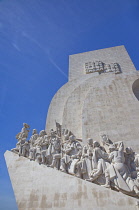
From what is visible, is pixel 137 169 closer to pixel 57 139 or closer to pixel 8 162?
pixel 57 139

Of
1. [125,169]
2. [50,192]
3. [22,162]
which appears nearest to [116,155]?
[125,169]

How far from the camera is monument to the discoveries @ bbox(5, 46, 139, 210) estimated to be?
4734mm

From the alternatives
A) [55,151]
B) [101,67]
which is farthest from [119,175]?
[101,67]

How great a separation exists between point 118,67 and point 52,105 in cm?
546

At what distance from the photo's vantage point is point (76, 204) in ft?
15.3

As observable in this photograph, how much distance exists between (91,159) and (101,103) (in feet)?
10.7

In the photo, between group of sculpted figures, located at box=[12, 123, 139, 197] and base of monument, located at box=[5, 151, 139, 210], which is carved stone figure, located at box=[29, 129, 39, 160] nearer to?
group of sculpted figures, located at box=[12, 123, 139, 197]

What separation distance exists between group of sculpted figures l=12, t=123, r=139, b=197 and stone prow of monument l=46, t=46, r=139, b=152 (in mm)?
797

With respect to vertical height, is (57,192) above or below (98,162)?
below

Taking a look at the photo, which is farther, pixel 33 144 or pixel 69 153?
pixel 33 144

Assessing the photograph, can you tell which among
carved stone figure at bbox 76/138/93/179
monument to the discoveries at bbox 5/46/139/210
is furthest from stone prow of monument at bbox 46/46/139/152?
carved stone figure at bbox 76/138/93/179

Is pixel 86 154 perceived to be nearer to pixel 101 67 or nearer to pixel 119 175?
pixel 119 175

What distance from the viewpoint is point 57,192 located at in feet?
16.5

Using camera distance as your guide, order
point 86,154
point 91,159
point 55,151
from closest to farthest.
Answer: point 91,159 < point 86,154 < point 55,151
